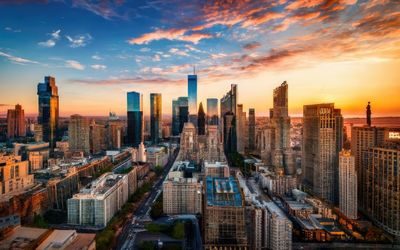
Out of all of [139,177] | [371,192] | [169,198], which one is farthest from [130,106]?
[371,192]

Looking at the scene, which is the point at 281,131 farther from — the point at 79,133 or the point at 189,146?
the point at 79,133

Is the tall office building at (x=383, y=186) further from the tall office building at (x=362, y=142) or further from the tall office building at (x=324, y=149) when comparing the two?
the tall office building at (x=324, y=149)

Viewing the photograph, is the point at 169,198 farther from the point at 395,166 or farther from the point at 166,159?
the point at 166,159

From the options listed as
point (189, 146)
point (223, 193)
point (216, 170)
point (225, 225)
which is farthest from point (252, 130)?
point (225, 225)

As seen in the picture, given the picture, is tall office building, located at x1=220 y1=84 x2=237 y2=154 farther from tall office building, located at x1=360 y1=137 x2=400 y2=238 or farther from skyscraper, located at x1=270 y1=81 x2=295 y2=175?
tall office building, located at x1=360 y1=137 x2=400 y2=238

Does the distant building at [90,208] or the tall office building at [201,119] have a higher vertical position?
the tall office building at [201,119]

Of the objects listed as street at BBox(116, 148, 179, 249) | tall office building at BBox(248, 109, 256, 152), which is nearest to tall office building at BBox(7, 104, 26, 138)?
street at BBox(116, 148, 179, 249)

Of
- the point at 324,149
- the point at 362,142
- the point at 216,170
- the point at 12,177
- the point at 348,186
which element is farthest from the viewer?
the point at 216,170

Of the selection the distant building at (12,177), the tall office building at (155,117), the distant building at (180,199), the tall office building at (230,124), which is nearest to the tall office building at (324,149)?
the distant building at (180,199)
